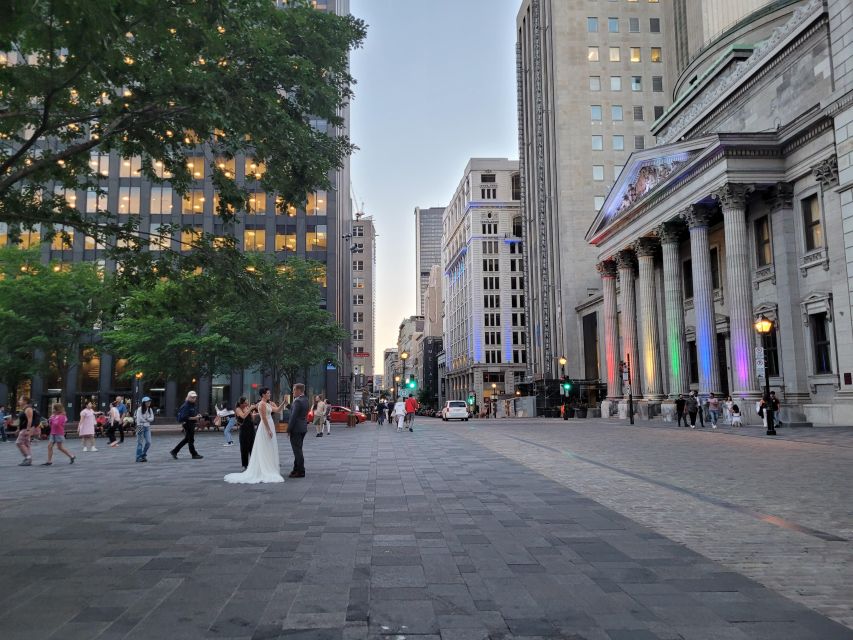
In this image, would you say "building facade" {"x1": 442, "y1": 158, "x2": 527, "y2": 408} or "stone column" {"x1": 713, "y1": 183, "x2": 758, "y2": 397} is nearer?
"stone column" {"x1": 713, "y1": 183, "x2": 758, "y2": 397}

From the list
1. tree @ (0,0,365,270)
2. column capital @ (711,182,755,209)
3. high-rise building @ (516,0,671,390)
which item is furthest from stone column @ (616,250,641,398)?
tree @ (0,0,365,270)

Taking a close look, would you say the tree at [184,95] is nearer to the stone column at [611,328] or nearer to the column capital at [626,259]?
the column capital at [626,259]

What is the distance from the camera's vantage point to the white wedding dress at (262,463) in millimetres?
12773

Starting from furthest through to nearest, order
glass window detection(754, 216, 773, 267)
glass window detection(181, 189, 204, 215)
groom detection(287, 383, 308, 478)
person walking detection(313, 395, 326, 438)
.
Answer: glass window detection(181, 189, 204, 215) → glass window detection(754, 216, 773, 267) → person walking detection(313, 395, 326, 438) → groom detection(287, 383, 308, 478)

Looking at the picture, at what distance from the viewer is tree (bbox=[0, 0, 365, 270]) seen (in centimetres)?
853

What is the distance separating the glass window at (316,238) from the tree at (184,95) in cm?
5009

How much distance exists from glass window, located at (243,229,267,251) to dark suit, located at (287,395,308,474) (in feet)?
166

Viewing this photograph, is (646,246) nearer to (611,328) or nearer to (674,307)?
(674,307)

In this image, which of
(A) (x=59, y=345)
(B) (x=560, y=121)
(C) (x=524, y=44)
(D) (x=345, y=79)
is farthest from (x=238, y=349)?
(C) (x=524, y=44)

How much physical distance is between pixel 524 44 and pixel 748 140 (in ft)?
182

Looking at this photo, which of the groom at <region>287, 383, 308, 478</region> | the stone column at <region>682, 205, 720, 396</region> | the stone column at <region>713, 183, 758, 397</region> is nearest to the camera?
the groom at <region>287, 383, 308, 478</region>

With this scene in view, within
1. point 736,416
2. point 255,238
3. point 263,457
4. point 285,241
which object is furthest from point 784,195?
point 255,238

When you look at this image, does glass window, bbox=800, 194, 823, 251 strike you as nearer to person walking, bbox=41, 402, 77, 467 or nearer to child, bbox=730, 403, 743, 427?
child, bbox=730, 403, 743, 427

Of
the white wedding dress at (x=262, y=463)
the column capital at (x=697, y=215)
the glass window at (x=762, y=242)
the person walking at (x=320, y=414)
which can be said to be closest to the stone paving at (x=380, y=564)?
the white wedding dress at (x=262, y=463)
